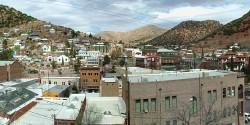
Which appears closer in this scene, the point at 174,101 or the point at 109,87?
the point at 174,101

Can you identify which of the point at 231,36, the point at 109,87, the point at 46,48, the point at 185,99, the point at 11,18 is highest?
the point at 11,18

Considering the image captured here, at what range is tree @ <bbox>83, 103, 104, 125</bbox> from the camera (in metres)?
24.2

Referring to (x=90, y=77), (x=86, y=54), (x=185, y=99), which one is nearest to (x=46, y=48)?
(x=86, y=54)

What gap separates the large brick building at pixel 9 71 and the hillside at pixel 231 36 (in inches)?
4391

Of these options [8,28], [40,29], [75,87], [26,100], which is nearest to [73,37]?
[40,29]

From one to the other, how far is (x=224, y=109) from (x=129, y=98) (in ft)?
32.5

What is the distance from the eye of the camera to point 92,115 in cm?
2498

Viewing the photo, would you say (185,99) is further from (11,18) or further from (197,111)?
(11,18)

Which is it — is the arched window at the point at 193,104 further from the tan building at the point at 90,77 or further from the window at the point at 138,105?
the tan building at the point at 90,77

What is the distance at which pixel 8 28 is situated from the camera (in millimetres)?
176250

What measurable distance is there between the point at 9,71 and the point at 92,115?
45.3 m

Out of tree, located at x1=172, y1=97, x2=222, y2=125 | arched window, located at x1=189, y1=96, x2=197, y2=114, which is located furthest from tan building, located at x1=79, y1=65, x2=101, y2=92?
arched window, located at x1=189, y1=96, x2=197, y2=114

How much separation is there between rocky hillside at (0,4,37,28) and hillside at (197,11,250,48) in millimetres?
97623

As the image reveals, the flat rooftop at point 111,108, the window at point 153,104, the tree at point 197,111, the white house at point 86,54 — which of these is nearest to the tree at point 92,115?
the flat rooftop at point 111,108
